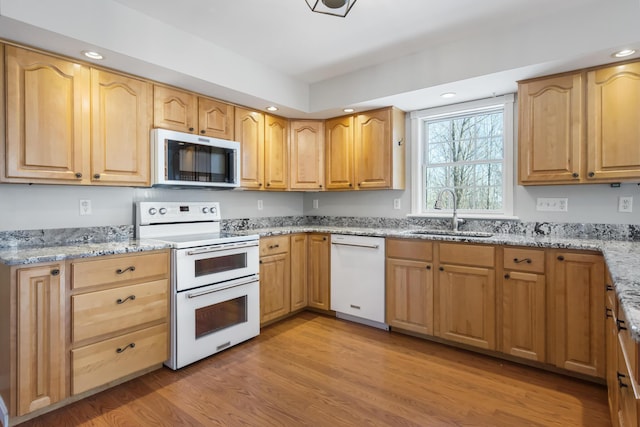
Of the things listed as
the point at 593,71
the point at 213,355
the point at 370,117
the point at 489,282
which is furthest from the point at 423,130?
the point at 213,355

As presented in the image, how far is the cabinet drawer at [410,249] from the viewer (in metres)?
2.87

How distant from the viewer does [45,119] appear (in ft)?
Answer: 6.90

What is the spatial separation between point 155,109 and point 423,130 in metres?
2.52

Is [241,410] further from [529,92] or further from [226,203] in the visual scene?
[529,92]

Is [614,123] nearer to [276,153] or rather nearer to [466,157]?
[466,157]

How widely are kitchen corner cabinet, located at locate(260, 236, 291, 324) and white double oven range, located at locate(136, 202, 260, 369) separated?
0.18 m

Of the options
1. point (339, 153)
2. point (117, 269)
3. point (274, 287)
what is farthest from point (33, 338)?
point (339, 153)

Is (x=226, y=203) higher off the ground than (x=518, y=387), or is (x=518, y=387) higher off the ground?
(x=226, y=203)

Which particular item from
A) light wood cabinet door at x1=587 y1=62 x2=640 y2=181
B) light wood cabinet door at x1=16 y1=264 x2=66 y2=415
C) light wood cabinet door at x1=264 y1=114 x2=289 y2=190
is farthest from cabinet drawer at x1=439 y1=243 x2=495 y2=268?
light wood cabinet door at x1=16 y1=264 x2=66 y2=415

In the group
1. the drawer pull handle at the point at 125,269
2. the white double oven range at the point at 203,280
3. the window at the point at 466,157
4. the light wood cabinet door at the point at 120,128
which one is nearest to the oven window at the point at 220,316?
the white double oven range at the point at 203,280

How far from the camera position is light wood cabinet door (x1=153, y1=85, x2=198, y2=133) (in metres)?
2.65

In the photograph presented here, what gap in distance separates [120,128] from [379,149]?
223 centimetres

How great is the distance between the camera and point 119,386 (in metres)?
2.22

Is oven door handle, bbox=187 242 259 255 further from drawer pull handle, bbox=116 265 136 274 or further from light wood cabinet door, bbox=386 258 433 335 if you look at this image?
light wood cabinet door, bbox=386 258 433 335
